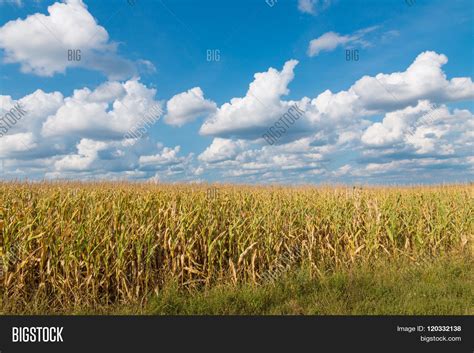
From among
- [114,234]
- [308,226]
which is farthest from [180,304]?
[308,226]

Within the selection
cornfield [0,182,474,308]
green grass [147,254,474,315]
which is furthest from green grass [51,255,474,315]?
cornfield [0,182,474,308]

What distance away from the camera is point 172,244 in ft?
27.1

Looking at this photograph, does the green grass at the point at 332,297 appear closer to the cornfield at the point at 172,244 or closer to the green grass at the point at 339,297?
the green grass at the point at 339,297

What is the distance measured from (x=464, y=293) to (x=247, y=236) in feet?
16.1

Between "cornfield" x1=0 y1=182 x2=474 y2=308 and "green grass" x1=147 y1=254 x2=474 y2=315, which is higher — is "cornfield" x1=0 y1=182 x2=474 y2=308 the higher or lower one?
the higher one

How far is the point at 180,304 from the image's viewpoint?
7035 mm

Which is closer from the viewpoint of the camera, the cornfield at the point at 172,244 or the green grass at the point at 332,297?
the green grass at the point at 332,297

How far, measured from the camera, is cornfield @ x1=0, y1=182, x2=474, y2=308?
24.3 feet

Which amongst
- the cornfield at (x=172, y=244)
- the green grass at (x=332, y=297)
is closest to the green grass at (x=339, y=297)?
the green grass at (x=332, y=297)

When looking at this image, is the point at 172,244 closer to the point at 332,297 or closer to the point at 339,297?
the point at 332,297

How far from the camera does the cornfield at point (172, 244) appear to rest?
292 inches

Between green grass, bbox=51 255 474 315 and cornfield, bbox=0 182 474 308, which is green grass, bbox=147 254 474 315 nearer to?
green grass, bbox=51 255 474 315

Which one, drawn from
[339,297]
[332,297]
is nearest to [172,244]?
[332,297]

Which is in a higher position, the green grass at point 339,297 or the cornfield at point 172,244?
the cornfield at point 172,244
